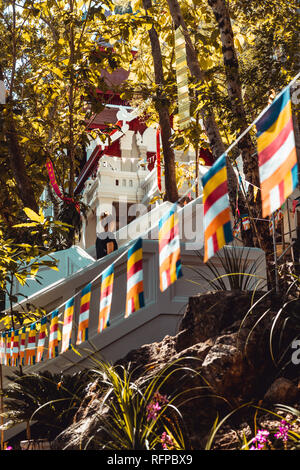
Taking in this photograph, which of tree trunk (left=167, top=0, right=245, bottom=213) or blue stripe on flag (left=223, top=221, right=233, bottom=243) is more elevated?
tree trunk (left=167, top=0, right=245, bottom=213)

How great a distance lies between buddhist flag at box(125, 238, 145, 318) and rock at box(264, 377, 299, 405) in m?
1.38

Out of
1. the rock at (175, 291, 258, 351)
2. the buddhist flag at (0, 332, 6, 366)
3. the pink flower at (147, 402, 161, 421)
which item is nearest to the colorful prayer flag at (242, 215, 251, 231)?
the rock at (175, 291, 258, 351)

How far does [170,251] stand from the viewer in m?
4.42

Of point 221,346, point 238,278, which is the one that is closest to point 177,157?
point 238,278

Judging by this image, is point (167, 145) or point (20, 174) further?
point (167, 145)

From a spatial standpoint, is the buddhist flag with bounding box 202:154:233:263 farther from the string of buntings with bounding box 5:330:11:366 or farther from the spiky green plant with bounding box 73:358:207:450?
the string of buntings with bounding box 5:330:11:366

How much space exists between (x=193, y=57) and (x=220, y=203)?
7.33 metres

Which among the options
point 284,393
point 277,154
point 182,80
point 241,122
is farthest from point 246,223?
point 277,154

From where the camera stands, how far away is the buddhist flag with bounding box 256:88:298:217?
11.2 feet

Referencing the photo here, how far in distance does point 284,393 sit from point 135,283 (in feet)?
Result: 5.10

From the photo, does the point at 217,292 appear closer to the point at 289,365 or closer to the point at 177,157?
the point at 289,365

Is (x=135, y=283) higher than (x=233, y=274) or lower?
lower

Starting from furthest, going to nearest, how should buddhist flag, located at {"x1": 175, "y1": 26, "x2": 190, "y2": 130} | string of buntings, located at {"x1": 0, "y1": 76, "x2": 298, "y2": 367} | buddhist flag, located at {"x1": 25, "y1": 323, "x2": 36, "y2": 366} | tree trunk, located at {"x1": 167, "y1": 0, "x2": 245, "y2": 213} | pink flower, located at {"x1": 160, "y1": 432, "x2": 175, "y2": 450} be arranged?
tree trunk, located at {"x1": 167, "y1": 0, "x2": 245, "y2": 213} < buddhist flag, located at {"x1": 175, "y1": 26, "x2": 190, "y2": 130} < buddhist flag, located at {"x1": 25, "y1": 323, "x2": 36, "y2": 366} < pink flower, located at {"x1": 160, "y1": 432, "x2": 175, "y2": 450} < string of buntings, located at {"x1": 0, "y1": 76, "x2": 298, "y2": 367}

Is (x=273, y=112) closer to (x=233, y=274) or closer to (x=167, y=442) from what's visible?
(x=167, y=442)
